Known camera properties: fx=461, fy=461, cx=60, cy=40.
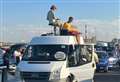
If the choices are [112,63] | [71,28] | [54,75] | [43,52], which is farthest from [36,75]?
[112,63]

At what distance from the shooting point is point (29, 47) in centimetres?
1827

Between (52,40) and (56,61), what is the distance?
1144mm

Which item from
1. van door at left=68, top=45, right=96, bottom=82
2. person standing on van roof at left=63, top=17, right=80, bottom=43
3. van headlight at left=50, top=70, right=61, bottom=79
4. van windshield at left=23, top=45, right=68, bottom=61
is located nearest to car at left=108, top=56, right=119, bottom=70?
person standing on van roof at left=63, top=17, right=80, bottom=43

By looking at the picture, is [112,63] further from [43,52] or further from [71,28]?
[43,52]

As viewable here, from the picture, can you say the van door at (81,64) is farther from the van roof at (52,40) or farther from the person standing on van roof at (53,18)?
the person standing on van roof at (53,18)

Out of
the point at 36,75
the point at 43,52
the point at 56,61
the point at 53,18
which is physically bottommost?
the point at 36,75

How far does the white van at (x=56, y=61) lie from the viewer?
16906mm

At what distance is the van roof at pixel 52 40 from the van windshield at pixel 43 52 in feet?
0.56

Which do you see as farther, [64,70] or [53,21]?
[53,21]

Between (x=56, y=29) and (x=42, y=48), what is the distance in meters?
1.83

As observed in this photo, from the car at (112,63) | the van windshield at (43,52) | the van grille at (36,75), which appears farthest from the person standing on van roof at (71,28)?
the car at (112,63)

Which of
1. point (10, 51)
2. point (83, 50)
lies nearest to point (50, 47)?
point (83, 50)

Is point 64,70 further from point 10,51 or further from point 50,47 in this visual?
point 10,51

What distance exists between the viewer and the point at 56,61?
17266 millimetres
